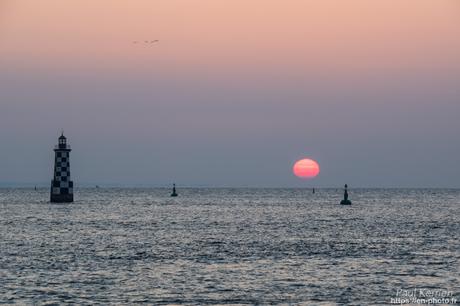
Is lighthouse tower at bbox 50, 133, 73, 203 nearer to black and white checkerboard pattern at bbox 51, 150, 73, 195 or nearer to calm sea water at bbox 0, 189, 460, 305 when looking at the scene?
black and white checkerboard pattern at bbox 51, 150, 73, 195

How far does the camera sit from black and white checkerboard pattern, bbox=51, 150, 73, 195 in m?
119

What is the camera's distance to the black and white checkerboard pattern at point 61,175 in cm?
11881

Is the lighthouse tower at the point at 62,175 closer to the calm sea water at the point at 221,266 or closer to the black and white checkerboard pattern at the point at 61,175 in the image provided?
the black and white checkerboard pattern at the point at 61,175

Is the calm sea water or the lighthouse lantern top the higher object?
the lighthouse lantern top

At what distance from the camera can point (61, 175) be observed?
123438mm

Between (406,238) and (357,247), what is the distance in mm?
11253

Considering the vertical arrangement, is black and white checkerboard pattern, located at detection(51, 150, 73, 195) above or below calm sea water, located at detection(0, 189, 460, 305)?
above

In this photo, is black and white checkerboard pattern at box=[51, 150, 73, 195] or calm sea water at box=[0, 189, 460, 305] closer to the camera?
calm sea water at box=[0, 189, 460, 305]

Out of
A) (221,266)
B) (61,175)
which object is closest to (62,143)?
(61,175)

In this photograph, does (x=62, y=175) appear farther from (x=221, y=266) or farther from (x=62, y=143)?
(x=221, y=266)

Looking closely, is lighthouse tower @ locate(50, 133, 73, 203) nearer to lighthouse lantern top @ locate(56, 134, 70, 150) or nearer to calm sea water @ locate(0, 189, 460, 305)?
lighthouse lantern top @ locate(56, 134, 70, 150)

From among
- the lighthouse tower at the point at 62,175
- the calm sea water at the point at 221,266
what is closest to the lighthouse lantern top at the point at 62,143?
the lighthouse tower at the point at 62,175

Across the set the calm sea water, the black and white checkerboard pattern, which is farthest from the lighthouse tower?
the calm sea water

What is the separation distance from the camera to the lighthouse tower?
390 feet
